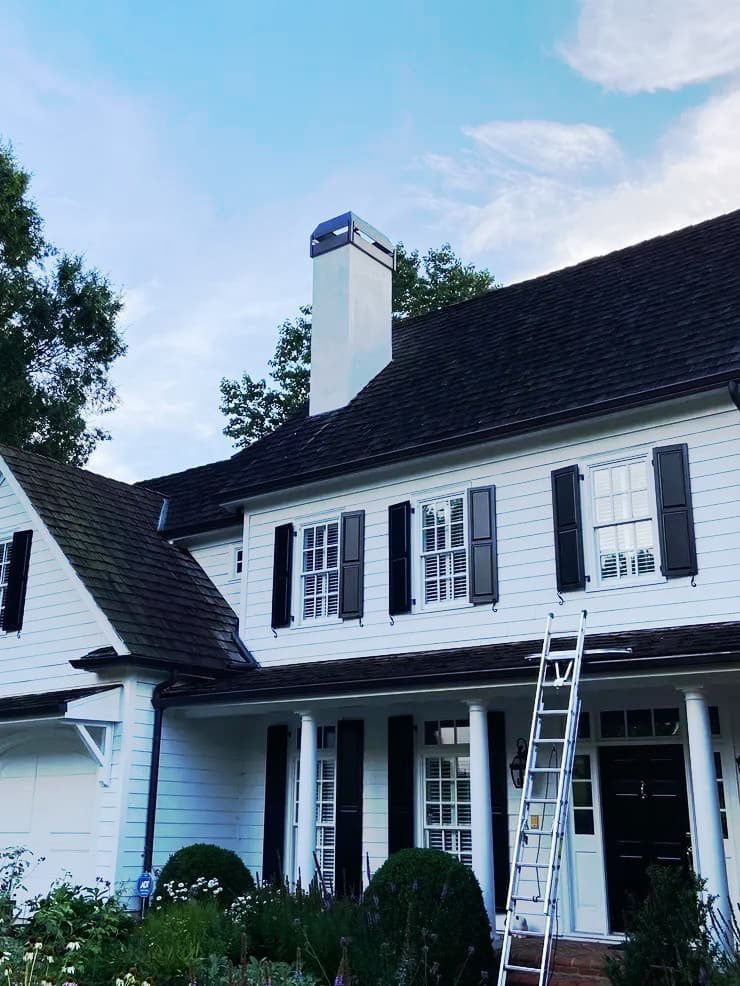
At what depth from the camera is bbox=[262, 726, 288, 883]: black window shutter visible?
11922 mm

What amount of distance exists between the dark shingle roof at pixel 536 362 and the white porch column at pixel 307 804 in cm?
328

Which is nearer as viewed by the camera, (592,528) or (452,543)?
(592,528)

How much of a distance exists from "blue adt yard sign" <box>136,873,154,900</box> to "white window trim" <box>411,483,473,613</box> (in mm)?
4199

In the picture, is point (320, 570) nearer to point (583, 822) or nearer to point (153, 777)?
point (153, 777)

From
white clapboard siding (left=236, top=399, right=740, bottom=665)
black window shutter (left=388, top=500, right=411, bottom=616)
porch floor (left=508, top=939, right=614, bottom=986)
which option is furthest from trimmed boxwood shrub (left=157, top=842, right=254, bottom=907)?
black window shutter (left=388, top=500, right=411, bottom=616)

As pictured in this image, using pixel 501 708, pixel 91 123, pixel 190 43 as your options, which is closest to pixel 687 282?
pixel 501 708

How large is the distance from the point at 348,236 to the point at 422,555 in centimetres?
609

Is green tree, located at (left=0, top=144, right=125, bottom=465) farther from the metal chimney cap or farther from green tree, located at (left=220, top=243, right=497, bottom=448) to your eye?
the metal chimney cap

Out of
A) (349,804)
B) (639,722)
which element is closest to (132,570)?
(349,804)

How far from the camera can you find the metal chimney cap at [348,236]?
1509 centimetres

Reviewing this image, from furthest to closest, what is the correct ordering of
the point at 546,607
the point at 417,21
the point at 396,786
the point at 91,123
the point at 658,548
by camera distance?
the point at 91,123 < the point at 417,21 < the point at 396,786 < the point at 546,607 < the point at 658,548

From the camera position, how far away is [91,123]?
1370 cm

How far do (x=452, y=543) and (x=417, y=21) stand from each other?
6.41 metres

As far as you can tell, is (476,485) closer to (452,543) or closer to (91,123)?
(452,543)
